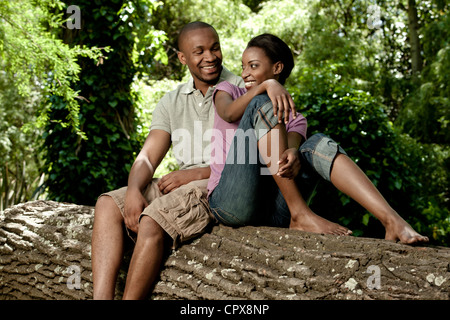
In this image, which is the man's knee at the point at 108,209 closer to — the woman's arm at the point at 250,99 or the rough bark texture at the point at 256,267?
the rough bark texture at the point at 256,267

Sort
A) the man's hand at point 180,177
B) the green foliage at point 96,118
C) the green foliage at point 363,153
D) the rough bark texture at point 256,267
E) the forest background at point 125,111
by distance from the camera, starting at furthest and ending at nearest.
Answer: the green foliage at point 96,118 → the green foliage at point 363,153 → the forest background at point 125,111 → the man's hand at point 180,177 → the rough bark texture at point 256,267

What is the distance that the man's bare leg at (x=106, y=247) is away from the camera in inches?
85.5

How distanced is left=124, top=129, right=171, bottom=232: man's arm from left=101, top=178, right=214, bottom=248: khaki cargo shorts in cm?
7

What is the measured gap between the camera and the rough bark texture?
5.52ft

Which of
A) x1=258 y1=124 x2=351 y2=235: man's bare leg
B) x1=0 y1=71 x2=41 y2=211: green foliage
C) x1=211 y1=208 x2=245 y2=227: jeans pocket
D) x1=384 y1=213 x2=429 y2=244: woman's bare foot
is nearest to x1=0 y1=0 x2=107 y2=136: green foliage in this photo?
x1=211 y1=208 x2=245 y2=227: jeans pocket

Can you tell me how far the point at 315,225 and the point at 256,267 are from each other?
0.34 m

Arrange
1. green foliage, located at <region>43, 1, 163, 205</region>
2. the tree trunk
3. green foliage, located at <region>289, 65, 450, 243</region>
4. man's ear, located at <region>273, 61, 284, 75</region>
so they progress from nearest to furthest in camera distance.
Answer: man's ear, located at <region>273, 61, 284, 75</region>, green foliage, located at <region>289, 65, 450, 243</region>, green foliage, located at <region>43, 1, 163, 205</region>, the tree trunk

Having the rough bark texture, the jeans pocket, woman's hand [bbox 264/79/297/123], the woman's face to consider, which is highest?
the woman's face

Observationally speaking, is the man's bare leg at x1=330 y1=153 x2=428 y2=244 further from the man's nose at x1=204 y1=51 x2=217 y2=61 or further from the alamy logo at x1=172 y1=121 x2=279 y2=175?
the man's nose at x1=204 y1=51 x2=217 y2=61

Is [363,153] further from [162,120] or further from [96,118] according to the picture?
[96,118]

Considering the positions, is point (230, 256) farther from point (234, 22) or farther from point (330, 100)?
point (234, 22)

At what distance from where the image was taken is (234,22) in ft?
38.3

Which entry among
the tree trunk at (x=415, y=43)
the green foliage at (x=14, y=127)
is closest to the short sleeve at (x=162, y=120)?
the green foliage at (x=14, y=127)

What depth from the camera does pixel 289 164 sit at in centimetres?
200
